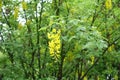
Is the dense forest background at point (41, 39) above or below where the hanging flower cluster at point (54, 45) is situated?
below

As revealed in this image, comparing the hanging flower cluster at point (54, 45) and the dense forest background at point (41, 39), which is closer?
the hanging flower cluster at point (54, 45)

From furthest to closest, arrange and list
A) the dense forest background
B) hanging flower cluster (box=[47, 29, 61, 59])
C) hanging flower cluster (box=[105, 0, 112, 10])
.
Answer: the dense forest background
hanging flower cluster (box=[105, 0, 112, 10])
hanging flower cluster (box=[47, 29, 61, 59])

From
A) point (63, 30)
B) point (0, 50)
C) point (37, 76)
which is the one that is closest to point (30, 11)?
point (0, 50)

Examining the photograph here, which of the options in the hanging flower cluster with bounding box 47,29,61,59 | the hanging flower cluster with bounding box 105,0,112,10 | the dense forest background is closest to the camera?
the hanging flower cluster with bounding box 47,29,61,59

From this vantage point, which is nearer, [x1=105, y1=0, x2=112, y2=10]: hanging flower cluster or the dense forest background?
[x1=105, y1=0, x2=112, y2=10]: hanging flower cluster

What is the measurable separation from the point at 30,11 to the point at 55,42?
288 cm

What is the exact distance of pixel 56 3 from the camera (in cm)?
695

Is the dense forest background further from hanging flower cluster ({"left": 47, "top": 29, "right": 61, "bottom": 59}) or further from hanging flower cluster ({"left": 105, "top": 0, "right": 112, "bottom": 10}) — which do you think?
hanging flower cluster ({"left": 47, "top": 29, "right": 61, "bottom": 59})

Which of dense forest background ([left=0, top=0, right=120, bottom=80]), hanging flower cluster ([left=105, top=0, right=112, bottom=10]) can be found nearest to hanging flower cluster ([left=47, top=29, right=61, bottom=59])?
dense forest background ([left=0, top=0, right=120, bottom=80])

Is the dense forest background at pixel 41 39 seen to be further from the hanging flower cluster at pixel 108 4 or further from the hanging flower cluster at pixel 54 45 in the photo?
the hanging flower cluster at pixel 54 45


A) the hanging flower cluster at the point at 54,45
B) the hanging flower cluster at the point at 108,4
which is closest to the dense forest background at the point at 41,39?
the hanging flower cluster at the point at 108,4

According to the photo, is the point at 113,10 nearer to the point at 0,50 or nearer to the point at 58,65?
the point at 58,65

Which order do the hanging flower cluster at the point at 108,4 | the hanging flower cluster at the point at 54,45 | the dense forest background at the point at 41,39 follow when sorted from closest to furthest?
the hanging flower cluster at the point at 54,45, the hanging flower cluster at the point at 108,4, the dense forest background at the point at 41,39

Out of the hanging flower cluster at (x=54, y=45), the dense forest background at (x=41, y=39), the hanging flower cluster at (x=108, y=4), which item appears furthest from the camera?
the dense forest background at (x=41, y=39)
